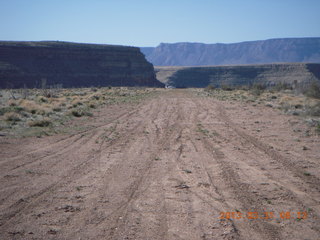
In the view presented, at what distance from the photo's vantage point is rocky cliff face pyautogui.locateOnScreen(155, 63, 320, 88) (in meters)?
88.7

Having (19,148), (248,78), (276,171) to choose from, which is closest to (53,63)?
(248,78)

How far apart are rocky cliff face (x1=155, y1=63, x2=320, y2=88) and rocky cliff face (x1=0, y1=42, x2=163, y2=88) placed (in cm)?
1345

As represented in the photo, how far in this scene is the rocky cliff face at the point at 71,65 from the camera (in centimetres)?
6850

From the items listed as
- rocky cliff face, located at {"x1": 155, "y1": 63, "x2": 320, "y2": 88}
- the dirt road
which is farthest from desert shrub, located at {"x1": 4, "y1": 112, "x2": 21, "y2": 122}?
rocky cliff face, located at {"x1": 155, "y1": 63, "x2": 320, "y2": 88}

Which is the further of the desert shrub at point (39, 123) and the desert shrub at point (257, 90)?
the desert shrub at point (257, 90)

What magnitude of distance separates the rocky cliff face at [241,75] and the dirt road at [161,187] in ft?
264

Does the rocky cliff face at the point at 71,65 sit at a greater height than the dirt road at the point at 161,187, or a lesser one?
greater

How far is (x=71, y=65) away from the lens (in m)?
79.2

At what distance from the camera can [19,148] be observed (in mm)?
11219
